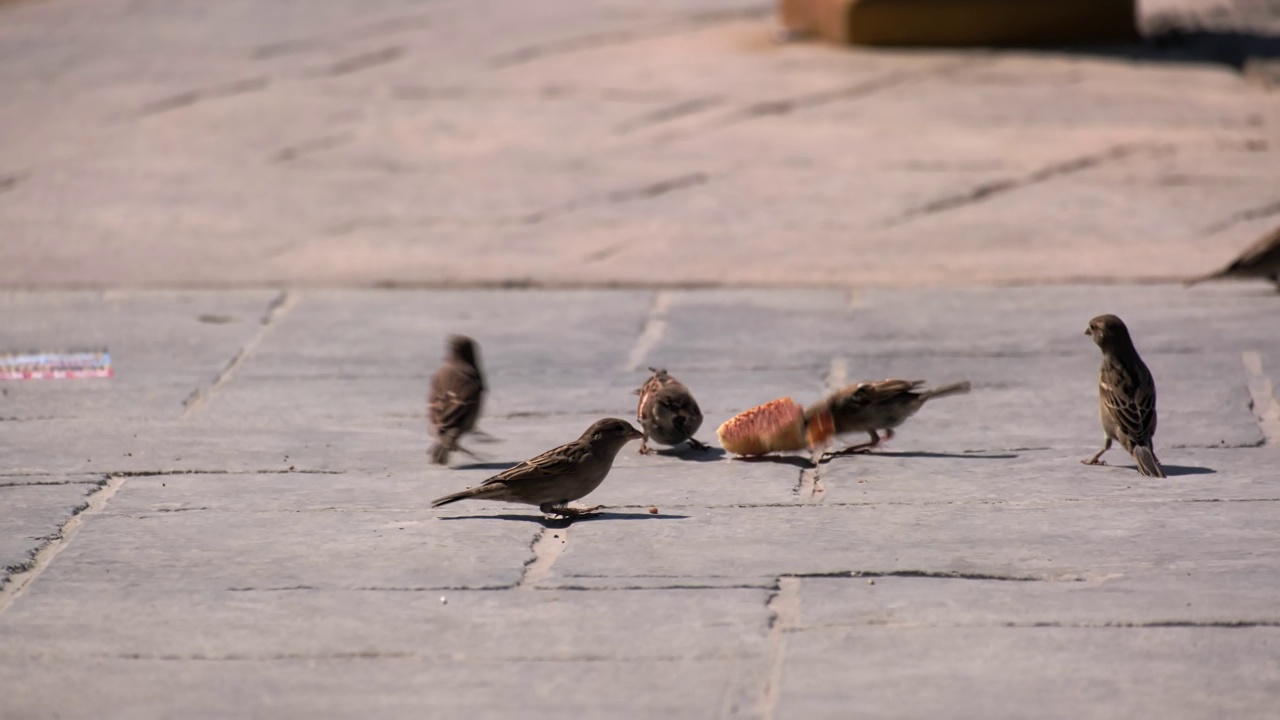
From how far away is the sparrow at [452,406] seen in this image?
5.83m

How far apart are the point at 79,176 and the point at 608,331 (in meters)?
4.52

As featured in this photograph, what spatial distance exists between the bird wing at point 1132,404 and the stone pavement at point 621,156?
308cm

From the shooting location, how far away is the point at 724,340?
758 cm

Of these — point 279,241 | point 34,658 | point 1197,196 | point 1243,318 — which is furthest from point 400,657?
point 1197,196

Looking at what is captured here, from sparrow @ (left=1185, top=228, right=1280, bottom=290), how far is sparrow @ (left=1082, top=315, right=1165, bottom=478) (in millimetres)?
2640

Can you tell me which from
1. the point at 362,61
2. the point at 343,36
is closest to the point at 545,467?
the point at 362,61

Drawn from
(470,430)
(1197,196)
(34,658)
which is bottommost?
(1197,196)

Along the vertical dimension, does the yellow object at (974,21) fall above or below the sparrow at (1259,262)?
below

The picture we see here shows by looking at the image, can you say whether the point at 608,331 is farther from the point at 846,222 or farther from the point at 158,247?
the point at 158,247

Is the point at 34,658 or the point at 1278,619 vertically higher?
the point at 34,658

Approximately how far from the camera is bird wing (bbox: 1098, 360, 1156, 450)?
17.7ft

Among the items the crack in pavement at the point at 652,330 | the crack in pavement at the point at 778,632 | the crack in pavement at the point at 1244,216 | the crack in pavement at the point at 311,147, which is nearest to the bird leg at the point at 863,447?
the crack in pavement at the point at 652,330

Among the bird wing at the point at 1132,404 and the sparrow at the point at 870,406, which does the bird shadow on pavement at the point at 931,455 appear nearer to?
the sparrow at the point at 870,406

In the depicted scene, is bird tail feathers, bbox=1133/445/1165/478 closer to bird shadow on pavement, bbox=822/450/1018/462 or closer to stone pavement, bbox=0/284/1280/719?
stone pavement, bbox=0/284/1280/719
